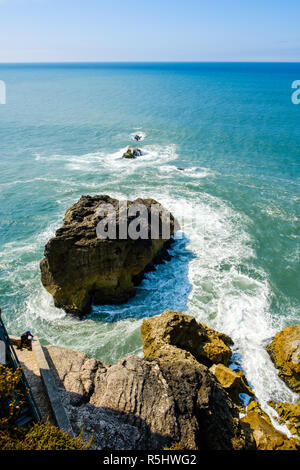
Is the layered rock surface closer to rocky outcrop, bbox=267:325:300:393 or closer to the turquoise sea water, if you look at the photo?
rocky outcrop, bbox=267:325:300:393

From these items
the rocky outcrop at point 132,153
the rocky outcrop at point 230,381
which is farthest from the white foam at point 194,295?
the rocky outcrop at point 132,153

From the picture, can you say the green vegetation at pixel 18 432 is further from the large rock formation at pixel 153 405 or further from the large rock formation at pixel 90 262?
the large rock formation at pixel 90 262

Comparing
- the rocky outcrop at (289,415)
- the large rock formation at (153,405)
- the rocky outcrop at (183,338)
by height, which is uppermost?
the large rock formation at (153,405)

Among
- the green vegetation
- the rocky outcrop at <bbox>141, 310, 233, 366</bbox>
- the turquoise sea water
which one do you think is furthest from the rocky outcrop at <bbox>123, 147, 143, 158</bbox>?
the green vegetation

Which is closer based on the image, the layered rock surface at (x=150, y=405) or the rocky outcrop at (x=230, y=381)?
the layered rock surface at (x=150, y=405)

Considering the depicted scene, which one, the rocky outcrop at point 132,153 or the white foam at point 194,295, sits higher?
the rocky outcrop at point 132,153

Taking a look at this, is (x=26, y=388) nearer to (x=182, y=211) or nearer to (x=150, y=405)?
(x=150, y=405)
